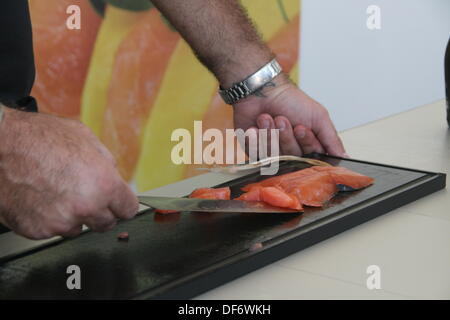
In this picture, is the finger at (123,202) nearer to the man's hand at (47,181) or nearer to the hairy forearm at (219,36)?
the man's hand at (47,181)

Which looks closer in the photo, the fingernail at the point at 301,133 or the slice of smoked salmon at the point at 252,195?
the slice of smoked salmon at the point at 252,195

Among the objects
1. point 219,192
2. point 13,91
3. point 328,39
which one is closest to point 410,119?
point 219,192

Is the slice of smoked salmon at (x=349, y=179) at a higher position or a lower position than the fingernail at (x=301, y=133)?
lower

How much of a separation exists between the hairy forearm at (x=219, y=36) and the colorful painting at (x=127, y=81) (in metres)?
1.01

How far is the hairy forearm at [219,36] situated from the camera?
1.51 meters

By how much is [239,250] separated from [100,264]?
18 centimetres

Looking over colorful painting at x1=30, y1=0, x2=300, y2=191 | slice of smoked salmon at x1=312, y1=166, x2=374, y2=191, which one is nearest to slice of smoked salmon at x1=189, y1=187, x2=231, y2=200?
slice of smoked salmon at x1=312, y1=166, x2=374, y2=191

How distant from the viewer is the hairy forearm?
1508mm

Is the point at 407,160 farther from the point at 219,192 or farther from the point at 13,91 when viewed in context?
the point at 13,91

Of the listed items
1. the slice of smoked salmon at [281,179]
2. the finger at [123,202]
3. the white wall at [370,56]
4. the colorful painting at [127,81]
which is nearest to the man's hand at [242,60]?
the slice of smoked salmon at [281,179]

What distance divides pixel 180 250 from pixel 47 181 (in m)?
0.19

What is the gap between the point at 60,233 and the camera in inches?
35.6

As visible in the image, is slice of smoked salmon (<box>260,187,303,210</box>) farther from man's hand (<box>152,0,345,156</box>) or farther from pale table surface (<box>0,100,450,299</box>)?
man's hand (<box>152,0,345,156</box>)

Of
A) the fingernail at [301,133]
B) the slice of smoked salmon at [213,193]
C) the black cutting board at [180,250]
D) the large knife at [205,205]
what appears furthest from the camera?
the fingernail at [301,133]
